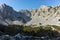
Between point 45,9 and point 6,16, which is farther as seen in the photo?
point 45,9

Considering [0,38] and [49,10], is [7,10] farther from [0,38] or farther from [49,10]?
[0,38]

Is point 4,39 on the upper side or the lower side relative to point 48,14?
lower

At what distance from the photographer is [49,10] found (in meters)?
183

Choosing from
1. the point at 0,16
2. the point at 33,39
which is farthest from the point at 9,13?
the point at 33,39

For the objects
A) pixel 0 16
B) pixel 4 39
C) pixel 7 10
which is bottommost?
pixel 4 39

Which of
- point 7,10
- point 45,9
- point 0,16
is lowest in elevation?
point 0,16

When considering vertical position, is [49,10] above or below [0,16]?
above

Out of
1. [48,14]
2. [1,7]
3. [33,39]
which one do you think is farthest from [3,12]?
[33,39]

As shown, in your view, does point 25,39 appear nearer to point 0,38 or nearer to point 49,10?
point 0,38

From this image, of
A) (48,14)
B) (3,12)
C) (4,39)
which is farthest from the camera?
(48,14)

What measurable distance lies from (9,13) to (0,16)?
17.8 m

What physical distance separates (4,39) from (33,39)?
22.2ft

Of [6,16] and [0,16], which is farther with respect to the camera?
[6,16]

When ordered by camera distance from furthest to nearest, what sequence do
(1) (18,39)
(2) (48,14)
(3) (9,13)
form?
(2) (48,14)
(3) (9,13)
(1) (18,39)
